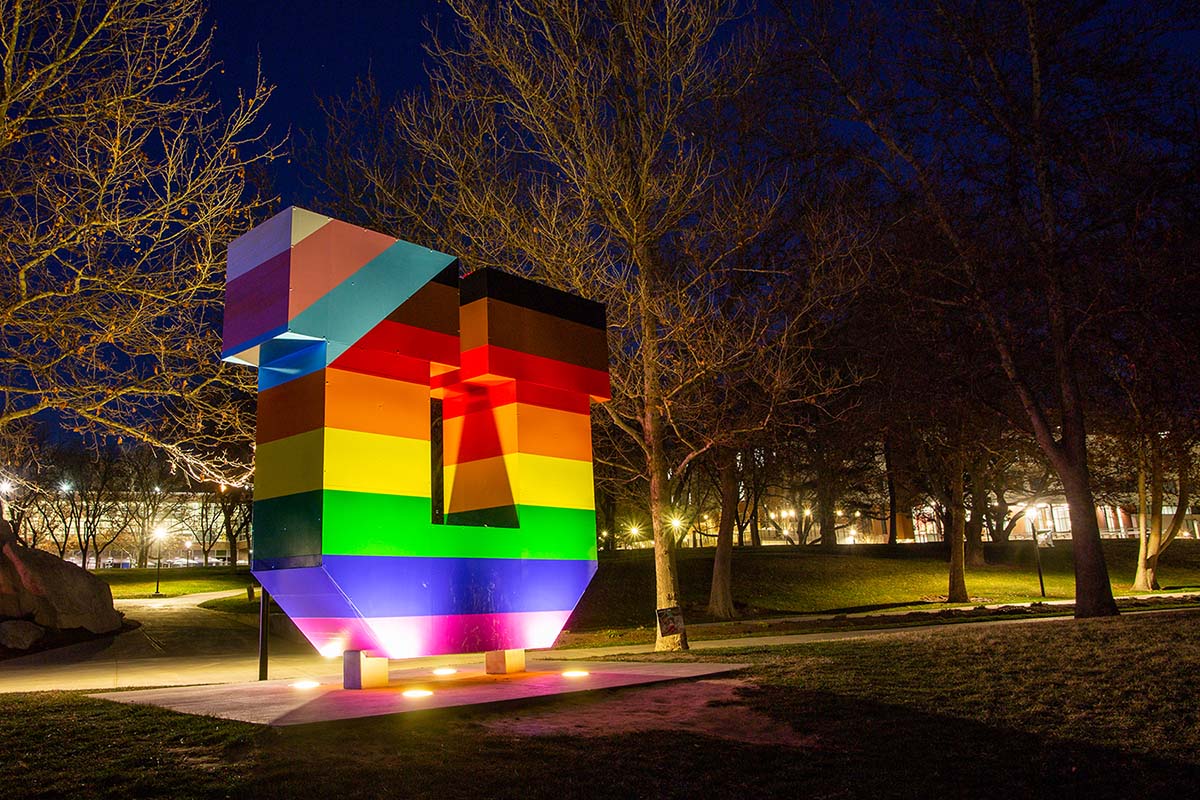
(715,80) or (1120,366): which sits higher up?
(715,80)

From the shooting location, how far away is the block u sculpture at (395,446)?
26.9ft

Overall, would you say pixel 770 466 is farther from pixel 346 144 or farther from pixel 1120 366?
pixel 346 144

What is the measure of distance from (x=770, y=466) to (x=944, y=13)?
18.2 meters

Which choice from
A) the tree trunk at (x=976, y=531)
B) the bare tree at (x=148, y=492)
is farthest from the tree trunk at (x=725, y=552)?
the bare tree at (x=148, y=492)

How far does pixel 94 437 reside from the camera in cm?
1345

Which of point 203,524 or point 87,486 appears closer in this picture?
point 87,486

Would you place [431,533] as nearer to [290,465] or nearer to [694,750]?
[290,465]

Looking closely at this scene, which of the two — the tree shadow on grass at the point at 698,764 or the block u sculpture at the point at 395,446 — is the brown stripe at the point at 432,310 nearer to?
the block u sculpture at the point at 395,446

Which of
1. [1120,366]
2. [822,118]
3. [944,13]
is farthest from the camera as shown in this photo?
[1120,366]

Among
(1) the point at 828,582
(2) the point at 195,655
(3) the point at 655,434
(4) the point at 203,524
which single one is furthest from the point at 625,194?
(4) the point at 203,524

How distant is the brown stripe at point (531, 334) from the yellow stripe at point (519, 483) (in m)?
1.26

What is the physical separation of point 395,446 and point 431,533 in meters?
0.95

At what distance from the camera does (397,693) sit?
8273 millimetres

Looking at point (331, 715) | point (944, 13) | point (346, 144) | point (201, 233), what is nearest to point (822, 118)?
point (944, 13)
